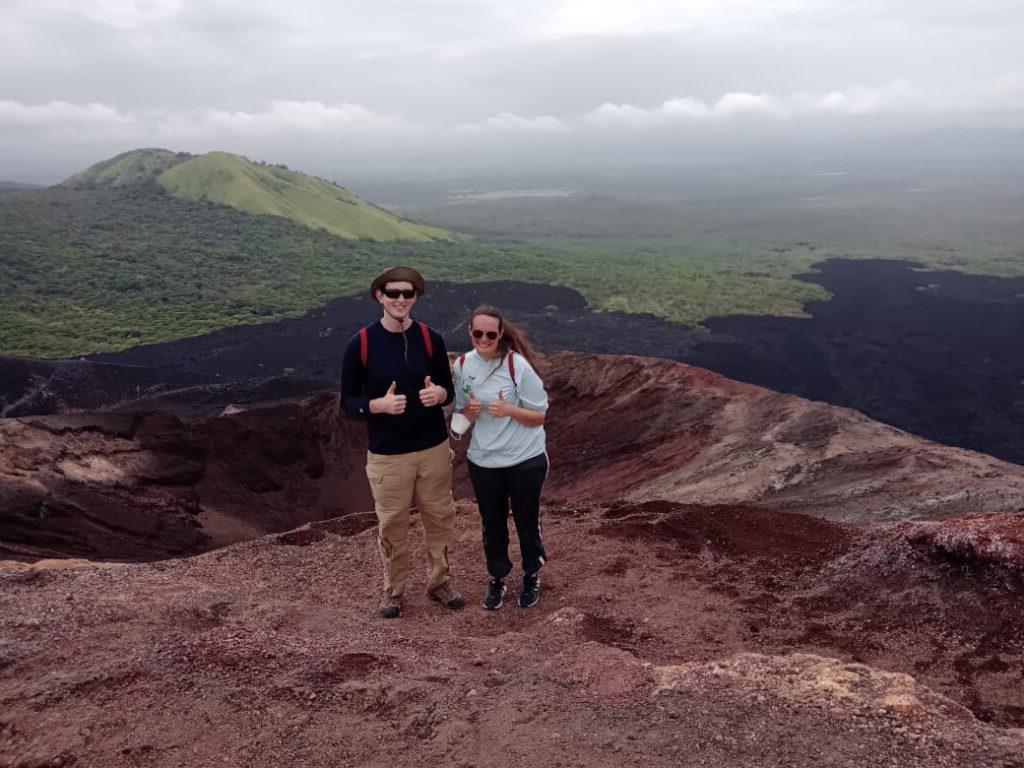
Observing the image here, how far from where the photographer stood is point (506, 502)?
468cm

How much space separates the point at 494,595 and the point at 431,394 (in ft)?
5.56

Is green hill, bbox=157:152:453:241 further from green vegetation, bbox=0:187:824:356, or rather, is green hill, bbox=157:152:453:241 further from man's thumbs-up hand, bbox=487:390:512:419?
man's thumbs-up hand, bbox=487:390:512:419

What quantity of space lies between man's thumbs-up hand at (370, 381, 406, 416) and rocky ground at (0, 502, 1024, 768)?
4.58 ft

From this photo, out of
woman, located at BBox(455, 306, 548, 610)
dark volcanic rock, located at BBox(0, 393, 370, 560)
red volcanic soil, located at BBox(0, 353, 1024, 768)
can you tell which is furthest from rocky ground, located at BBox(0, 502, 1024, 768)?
dark volcanic rock, located at BBox(0, 393, 370, 560)

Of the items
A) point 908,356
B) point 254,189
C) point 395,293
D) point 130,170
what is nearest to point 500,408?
point 395,293

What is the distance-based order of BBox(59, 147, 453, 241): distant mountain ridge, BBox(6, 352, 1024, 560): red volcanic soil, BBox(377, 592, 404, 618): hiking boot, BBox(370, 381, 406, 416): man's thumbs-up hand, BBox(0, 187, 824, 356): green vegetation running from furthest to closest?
BBox(59, 147, 453, 241): distant mountain ridge, BBox(0, 187, 824, 356): green vegetation, BBox(6, 352, 1024, 560): red volcanic soil, BBox(377, 592, 404, 618): hiking boot, BBox(370, 381, 406, 416): man's thumbs-up hand

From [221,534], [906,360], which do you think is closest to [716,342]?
[906,360]

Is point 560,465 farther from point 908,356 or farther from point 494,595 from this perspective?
point 908,356

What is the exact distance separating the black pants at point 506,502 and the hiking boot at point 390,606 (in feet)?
2.37

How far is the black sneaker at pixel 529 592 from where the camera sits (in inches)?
202

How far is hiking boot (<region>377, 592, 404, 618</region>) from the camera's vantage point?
505cm

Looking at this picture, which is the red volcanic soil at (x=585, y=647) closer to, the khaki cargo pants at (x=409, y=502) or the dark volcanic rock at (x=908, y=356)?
the khaki cargo pants at (x=409, y=502)

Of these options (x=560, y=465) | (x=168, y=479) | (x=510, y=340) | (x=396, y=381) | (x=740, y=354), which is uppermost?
(x=510, y=340)

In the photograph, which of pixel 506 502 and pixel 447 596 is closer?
pixel 506 502
